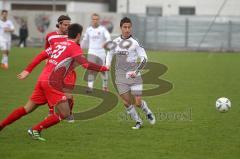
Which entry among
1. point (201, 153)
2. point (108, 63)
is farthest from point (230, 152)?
point (108, 63)

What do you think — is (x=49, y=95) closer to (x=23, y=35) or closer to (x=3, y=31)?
(x=3, y=31)

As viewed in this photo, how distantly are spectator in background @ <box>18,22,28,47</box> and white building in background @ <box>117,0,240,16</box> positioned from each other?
38.2 ft

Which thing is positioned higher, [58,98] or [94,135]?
[58,98]

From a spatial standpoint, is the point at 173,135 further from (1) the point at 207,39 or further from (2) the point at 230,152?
(1) the point at 207,39

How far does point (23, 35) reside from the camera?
161ft

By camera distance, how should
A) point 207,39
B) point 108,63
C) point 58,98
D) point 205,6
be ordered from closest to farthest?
point 58,98, point 108,63, point 207,39, point 205,6

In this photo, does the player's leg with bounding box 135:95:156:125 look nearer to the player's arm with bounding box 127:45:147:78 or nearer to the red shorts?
the player's arm with bounding box 127:45:147:78

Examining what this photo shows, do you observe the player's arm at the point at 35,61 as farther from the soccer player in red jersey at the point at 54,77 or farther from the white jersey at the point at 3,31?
the white jersey at the point at 3,31

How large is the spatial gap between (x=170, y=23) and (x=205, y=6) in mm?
8847

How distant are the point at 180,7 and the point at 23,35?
1724cm

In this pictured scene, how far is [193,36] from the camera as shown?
5019cm

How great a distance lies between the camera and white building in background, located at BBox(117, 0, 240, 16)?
57.1 metres

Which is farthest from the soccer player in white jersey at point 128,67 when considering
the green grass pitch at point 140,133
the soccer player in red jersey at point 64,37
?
the soccer player in red jersey at point 64,37

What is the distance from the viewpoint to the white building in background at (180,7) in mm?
57094
